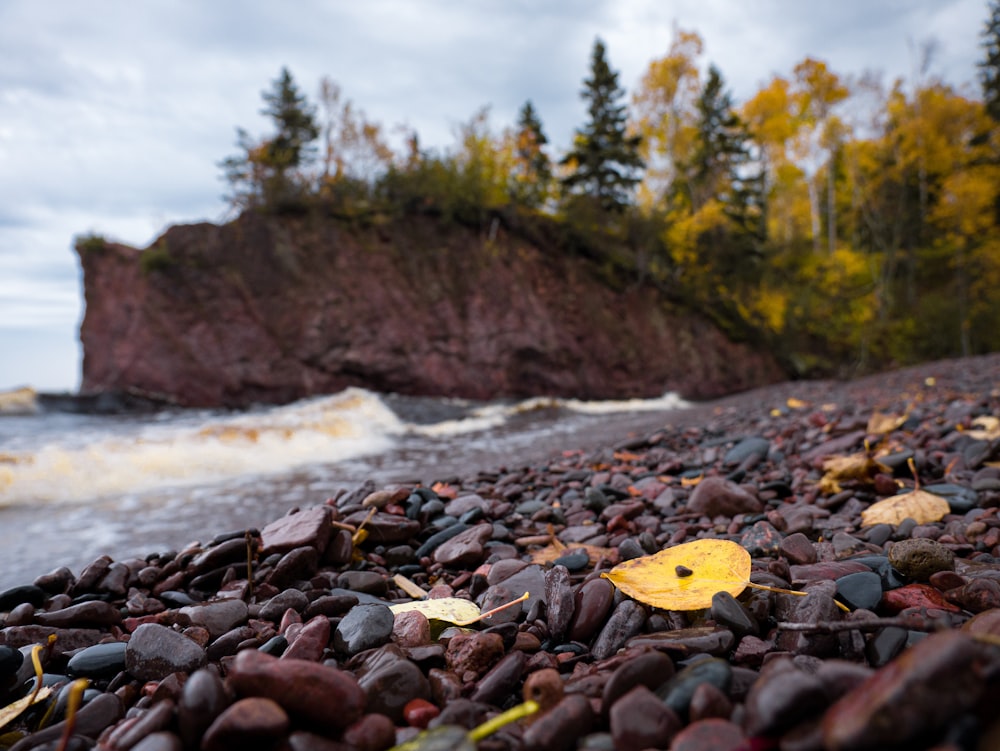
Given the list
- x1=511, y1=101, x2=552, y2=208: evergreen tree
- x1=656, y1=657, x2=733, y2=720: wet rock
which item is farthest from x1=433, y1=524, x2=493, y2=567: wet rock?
x1=511, y1=101, x2=552, y2=208: evergreen tree

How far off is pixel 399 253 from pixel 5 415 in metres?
8.96

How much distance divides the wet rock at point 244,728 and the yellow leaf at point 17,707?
0.60 m

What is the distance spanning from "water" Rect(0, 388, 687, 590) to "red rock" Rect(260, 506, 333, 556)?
1792 millimetres

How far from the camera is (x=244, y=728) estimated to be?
33.0 inches

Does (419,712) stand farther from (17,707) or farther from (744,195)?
(744,195)

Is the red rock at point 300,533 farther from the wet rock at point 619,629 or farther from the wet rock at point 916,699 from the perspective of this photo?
the wet rock at point 916,699

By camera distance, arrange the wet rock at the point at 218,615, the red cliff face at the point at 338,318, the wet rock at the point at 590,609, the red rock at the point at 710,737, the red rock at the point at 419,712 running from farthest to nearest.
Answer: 1. the red cliff face at the point at 338,318
2. the wet rock at the point at 218,615
3. the wet rock at the point at 590,609
4. the red rock at the point at 419,712
5. the red rock at the point at 710,737

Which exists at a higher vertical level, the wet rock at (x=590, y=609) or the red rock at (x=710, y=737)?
the red rock at (x=710, y=737)

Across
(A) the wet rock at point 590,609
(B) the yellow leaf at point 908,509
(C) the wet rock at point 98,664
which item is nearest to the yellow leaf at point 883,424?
(B) the yellow leaf at point 908,509

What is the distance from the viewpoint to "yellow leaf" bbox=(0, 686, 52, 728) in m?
1.11

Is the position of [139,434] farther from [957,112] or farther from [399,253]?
[957,112]

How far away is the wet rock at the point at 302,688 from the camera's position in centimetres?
89

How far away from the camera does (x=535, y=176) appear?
17.2 m

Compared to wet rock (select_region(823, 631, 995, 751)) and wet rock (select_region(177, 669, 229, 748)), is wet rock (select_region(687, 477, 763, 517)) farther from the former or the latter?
wet rock (select_region(177, 669, 229, 748))
